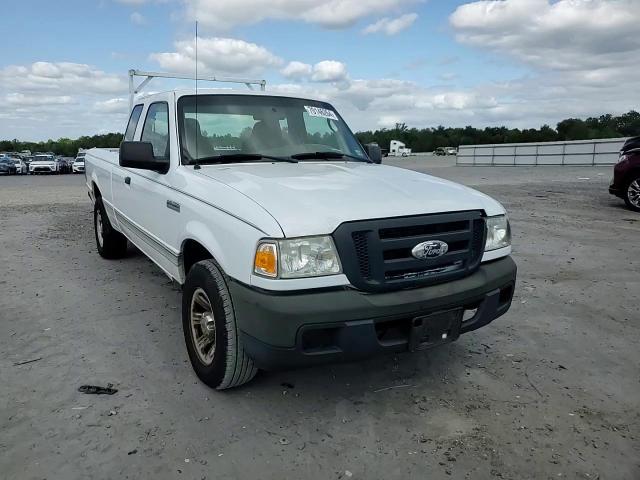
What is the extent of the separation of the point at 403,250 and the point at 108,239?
181 inches

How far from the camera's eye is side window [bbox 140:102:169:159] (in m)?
4.00

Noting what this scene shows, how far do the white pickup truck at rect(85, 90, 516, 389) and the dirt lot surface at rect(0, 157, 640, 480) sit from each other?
1.24 ft

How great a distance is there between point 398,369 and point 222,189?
1646 mm

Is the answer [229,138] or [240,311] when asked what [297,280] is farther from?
[229,138]

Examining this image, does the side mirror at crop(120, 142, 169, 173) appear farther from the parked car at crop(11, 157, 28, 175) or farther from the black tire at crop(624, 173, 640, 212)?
the parked car at crop(11, 157, 28, 175)

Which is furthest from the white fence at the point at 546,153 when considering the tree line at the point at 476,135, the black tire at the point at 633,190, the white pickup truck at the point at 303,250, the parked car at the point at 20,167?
the parked car at the point at 20,167

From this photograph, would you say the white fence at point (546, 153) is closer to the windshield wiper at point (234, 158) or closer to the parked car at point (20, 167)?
the windshield wiper at point (234, 158)

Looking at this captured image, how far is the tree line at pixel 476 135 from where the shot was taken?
56.5 m

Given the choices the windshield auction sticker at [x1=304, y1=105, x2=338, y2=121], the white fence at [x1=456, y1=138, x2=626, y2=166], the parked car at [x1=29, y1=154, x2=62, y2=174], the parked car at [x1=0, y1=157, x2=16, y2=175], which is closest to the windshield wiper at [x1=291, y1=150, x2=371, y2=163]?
the windshield auction sticker at [x1=304, y1=105, x2=338, y2=121]

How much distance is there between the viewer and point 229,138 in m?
3.86

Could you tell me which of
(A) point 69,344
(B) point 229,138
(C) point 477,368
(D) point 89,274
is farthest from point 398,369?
(D) point 89,274

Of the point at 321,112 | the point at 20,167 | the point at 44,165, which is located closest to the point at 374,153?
the point at 321,112

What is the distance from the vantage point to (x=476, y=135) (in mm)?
94750

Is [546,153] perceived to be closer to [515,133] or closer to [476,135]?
[515,133]
